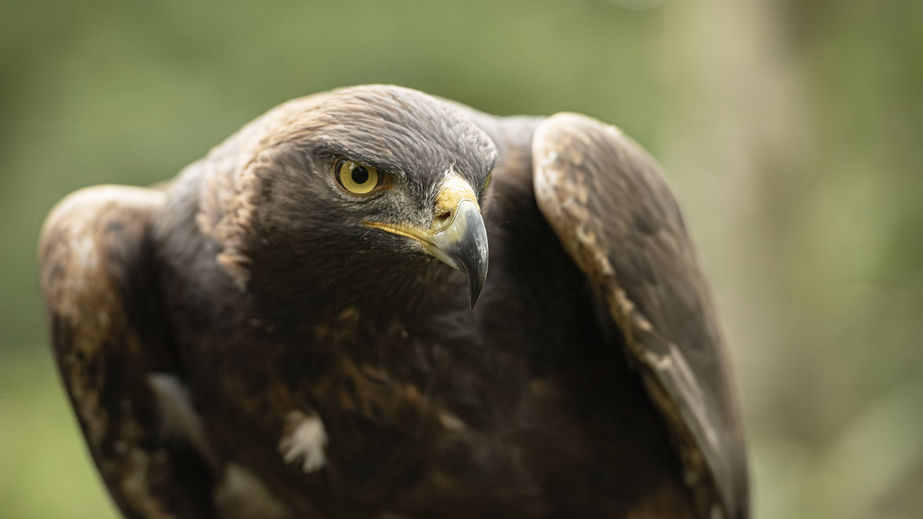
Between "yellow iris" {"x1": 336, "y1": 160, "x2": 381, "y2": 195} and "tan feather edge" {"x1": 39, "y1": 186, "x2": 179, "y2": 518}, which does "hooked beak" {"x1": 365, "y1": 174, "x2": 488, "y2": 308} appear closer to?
"yellow iris" {"x1": 336, "y1": 160, "x2": 381, "y2": 195}

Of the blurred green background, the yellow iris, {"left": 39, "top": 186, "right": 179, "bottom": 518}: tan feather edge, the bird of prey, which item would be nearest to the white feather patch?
the bird of prey

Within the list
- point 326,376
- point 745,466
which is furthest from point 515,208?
point 745,466

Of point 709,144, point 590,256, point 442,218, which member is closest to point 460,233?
point 442,218

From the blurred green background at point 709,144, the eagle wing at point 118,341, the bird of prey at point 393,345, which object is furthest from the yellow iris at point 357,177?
the blurred green background at point 709,144

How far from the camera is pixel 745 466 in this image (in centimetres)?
383

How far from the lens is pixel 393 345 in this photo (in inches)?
121

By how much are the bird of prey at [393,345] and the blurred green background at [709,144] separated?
329cm

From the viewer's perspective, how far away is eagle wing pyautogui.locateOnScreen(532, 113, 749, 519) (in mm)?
3195

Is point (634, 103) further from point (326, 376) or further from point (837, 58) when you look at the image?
point (326, 376)

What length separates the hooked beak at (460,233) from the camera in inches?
96.3

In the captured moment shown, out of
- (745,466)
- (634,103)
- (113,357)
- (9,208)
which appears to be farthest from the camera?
(634,103)

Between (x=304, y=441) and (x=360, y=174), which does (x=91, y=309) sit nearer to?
(x=304, y=441)

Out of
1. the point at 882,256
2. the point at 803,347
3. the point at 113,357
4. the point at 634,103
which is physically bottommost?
the point at 803,347

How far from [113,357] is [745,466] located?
2311 millimetres
